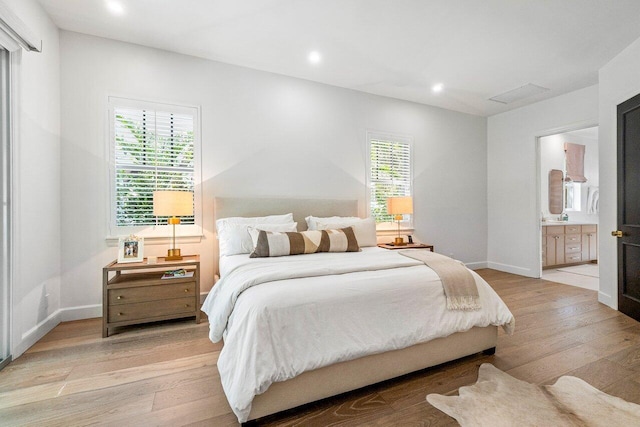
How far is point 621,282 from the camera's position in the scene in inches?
122

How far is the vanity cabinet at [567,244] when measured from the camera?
529cm

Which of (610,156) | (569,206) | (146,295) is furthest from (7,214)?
(569,206)

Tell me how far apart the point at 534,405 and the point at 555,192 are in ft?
19.3

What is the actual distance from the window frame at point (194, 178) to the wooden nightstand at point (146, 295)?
0.42m

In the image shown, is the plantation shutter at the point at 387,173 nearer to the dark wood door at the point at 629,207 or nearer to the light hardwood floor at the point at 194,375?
the light hardwood floor at the point at 194,375

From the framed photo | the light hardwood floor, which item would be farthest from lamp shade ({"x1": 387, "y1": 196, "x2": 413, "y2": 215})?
the framed photo

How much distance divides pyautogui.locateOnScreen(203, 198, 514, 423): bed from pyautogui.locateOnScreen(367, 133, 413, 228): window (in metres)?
2.25

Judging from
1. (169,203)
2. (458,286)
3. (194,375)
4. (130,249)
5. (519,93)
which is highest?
(519,93)

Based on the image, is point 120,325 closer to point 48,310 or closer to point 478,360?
point 48,310

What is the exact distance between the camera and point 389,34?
2.89 meters

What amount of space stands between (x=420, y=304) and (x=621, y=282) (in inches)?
113

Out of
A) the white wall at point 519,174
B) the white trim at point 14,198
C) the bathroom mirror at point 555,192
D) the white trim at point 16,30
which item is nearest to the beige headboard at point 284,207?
the white trim at point 14,198

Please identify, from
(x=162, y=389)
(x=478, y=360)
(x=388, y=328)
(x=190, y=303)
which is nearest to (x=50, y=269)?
(x=190, y=303)

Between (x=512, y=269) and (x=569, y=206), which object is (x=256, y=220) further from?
(x=569, y=206)
